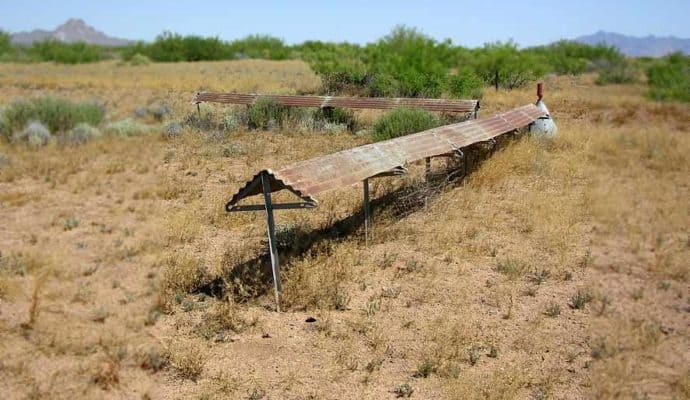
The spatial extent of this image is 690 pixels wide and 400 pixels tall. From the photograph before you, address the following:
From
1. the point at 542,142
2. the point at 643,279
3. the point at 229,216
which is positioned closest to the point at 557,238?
the point at 643,279

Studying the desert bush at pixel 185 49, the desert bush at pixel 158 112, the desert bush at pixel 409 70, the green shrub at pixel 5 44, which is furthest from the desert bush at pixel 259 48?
the desert bush at pixel 158 112

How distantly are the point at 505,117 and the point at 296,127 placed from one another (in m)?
4.65

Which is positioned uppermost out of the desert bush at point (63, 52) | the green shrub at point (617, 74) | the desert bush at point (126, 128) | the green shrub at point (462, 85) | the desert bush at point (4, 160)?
the desert bush at point (63, 52)

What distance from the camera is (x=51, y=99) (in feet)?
41.5

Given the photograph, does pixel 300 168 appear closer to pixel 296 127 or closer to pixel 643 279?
pixel 643 279

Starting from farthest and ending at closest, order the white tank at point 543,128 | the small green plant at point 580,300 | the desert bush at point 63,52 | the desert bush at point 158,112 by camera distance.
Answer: the desert bush at point 63,52 < the desert bush at point 158,112 < the white tank at point 543,128 < the small green plant at point 580,300

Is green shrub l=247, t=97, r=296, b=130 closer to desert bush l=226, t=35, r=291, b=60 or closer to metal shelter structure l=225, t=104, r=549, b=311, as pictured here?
metal shelter structure l=225, t=104, r=549, b=311

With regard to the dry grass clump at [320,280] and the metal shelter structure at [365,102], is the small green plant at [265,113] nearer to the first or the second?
the metal shelter structure at [365,102]

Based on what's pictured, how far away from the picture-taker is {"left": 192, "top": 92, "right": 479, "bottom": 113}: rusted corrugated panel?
1114 centimetres

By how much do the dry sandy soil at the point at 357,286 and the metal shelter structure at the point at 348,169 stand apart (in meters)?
0.59

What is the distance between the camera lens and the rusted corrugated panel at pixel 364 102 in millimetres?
11141

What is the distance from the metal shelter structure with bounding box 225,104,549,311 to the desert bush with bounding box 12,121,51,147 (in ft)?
19.9

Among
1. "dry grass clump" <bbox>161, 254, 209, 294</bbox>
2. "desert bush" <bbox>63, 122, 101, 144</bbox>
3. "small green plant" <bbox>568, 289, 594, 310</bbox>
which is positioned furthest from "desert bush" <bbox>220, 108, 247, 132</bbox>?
→ "small green plant" <bbox>568, 289, 594, 310</bbox>

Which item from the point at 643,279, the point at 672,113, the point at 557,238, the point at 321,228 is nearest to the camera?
the point at 643,279
